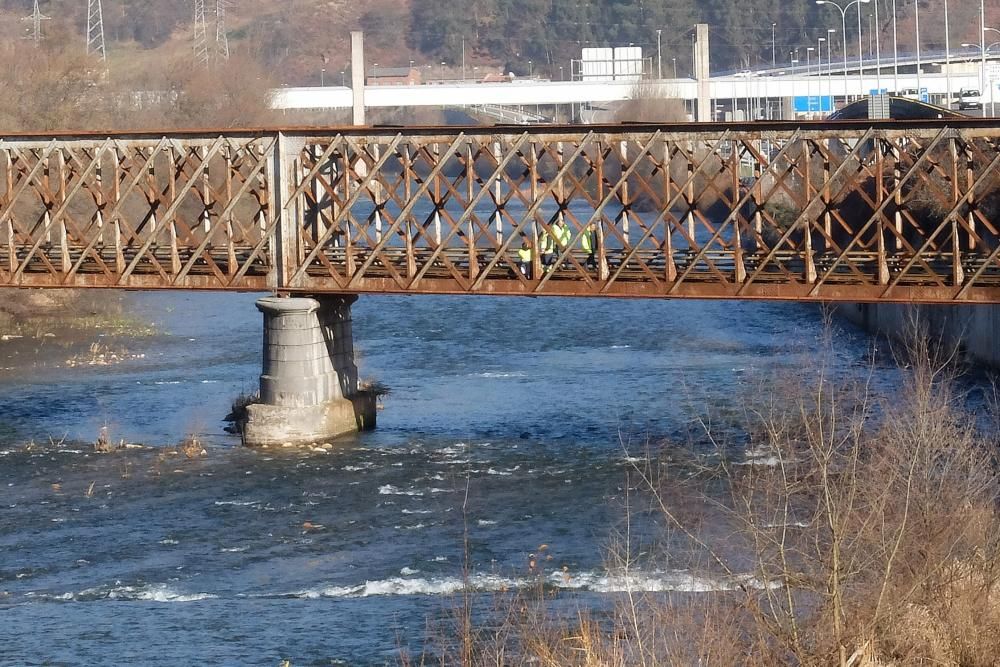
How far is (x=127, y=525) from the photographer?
30.1 metres

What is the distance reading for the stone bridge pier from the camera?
36906 millimetres

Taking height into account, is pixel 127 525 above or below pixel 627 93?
below

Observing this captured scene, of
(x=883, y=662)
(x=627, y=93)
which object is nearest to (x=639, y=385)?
(x=883, y=662)

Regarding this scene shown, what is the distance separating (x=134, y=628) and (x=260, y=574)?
3.31 meters

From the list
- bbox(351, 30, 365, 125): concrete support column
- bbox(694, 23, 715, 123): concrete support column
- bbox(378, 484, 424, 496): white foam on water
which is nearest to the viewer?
bbox(378, 484, 424, 496): white foam on water

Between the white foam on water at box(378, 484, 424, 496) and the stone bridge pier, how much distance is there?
16.2 feet

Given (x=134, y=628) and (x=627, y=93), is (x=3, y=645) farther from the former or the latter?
(x=627, y=93)

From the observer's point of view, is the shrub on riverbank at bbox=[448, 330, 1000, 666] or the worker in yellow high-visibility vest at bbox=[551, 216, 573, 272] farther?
the worker in yellow high-visibility vest at bbox=[551, 216, 573, 272]

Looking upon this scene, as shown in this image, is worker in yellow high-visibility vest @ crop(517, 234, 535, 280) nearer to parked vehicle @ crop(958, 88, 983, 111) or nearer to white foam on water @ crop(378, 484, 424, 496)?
white foam on water @ crop(378, 484, 424, 496)

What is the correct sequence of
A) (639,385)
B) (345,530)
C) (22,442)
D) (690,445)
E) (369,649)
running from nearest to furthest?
(369,649)
(345,530)
(690,445)
(22,442)
(639,385)

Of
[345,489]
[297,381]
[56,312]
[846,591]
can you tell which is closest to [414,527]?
[345,489]

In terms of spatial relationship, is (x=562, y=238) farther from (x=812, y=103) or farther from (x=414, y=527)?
(x=812, y=103)

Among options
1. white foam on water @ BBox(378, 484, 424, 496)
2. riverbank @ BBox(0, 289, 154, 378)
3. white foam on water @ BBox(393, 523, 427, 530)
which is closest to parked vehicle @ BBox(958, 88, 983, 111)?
riverbank @ BBox(0, 289, 154, 378)

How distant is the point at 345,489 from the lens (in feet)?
107
